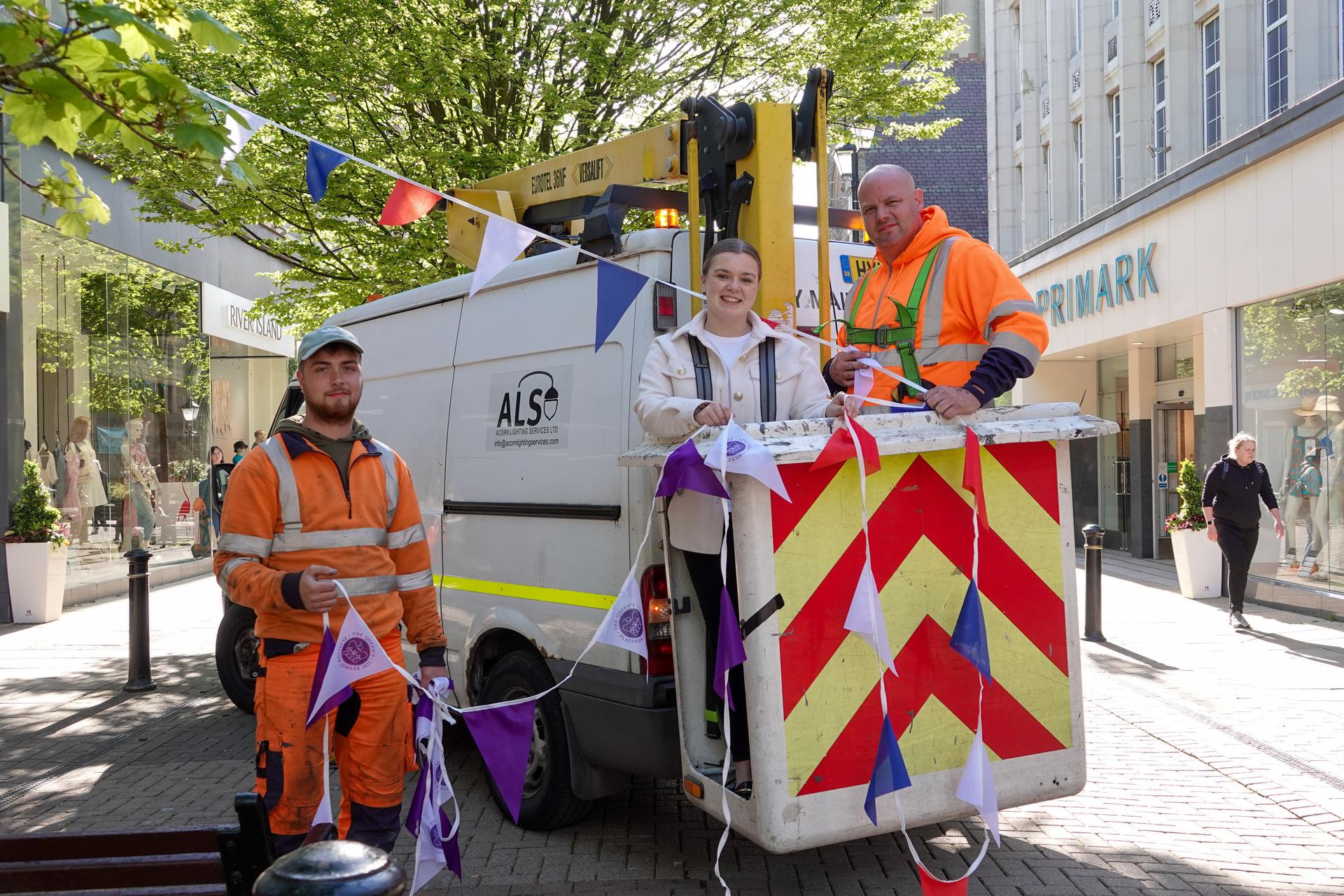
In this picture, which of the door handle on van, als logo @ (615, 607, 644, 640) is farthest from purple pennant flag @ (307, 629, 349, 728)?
the door handle on van

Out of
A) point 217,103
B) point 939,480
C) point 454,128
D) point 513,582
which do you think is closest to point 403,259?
point 454,128

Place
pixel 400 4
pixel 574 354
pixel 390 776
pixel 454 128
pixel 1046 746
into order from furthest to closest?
pixel 454 128 < pixel 400 4 < pixel 574 354 < pixel 1046 746 < pixel 390 776

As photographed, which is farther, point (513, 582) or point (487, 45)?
point (487, 45)

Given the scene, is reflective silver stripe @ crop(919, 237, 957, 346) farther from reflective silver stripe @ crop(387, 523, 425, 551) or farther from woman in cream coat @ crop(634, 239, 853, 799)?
reflective silver stripe @ crop(387, 523, 425, 551)

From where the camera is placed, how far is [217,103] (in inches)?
152

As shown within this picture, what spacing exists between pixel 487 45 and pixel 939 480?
8.72 m

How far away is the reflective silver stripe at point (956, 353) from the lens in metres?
4.38

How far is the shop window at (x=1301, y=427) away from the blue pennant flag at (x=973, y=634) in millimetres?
9628

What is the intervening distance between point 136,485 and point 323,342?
15.5 meters

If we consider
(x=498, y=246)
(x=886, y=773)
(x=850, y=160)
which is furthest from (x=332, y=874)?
(x=850, y=160)

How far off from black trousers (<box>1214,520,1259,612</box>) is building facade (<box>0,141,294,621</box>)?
10867 millimetres

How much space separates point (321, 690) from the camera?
3.63 m

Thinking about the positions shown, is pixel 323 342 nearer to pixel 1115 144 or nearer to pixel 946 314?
pixel 946 314

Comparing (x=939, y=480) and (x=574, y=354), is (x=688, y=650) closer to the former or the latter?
(x=939, y=480)
